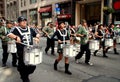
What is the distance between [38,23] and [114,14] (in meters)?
20.0

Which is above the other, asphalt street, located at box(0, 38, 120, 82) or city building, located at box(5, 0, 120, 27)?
city building, located at box(5, 0, 120, 27)

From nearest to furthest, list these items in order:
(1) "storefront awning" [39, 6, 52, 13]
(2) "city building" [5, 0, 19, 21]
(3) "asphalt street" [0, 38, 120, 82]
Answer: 1. (3) "asphalt street" [0, 38, 120, 82]
2. (1) "storefront awning" [39, 6, 52, 13]
3. (2) "city building" [5, 0, 19, 21]

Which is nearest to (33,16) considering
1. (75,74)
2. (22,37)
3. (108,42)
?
(108,42)

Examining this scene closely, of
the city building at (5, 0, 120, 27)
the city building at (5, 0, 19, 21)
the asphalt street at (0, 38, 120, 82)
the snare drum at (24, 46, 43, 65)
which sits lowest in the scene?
the asphalt street at (0, 38, 120, 82)

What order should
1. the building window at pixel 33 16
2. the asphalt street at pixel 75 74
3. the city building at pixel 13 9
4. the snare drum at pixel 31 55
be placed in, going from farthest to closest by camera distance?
1. the city building at pixel 13 9
2. the building window at pixel 33 16
3. the asphalt street at pixel 75 74
4. the snare drum at pixel 31 55

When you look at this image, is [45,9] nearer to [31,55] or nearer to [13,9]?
[13,9]

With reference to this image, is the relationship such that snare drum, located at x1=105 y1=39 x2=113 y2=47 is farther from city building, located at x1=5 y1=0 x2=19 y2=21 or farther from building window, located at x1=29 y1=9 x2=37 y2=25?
city building, located at x1=5 y1=0 x2=19 y2=21

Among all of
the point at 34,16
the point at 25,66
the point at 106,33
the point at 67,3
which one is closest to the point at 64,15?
the point at 67,3

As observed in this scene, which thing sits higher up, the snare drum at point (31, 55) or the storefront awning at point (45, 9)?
the storefront awning at point (45, 9)

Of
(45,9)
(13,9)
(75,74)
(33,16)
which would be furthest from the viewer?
(13,9)

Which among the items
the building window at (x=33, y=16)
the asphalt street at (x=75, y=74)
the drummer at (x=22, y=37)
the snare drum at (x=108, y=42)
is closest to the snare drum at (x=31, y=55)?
the drummer at (x=22, y=37)

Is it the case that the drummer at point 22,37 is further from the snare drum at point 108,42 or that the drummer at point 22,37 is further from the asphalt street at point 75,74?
the snare drum at point 108,42

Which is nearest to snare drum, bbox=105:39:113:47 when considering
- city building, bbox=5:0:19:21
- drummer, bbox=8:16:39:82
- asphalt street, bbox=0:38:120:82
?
asphalt street, bbox=0:38:120:82

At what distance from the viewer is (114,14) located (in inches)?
1021
